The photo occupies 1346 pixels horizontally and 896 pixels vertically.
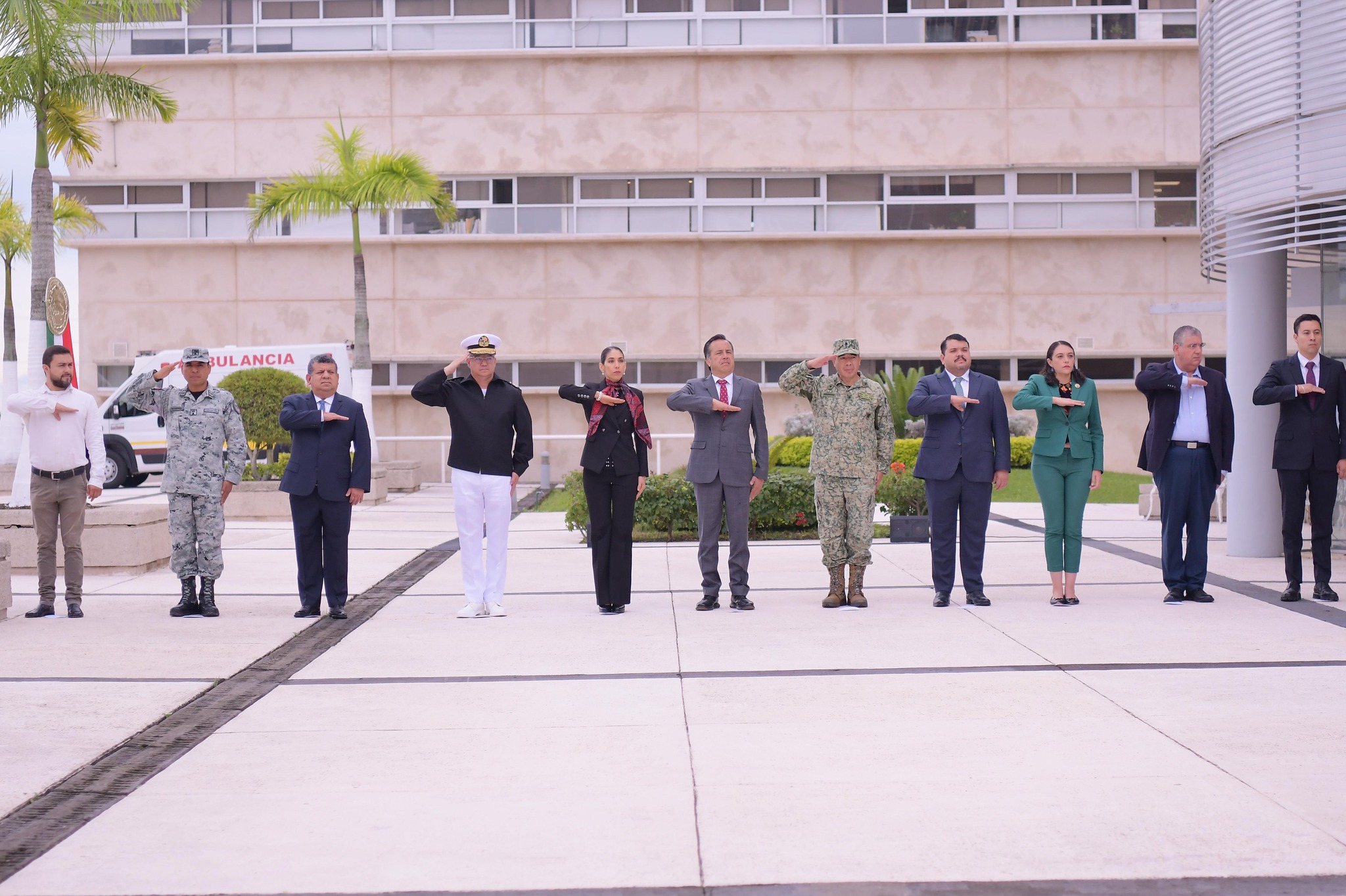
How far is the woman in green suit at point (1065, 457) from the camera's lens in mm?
10148

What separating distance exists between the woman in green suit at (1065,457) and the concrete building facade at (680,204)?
2142cm

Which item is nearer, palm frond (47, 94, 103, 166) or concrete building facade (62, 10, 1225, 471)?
palm frond (47, 94, 103, 166)

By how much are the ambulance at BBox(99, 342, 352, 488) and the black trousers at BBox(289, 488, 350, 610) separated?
57.5 feet

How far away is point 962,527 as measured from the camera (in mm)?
10258

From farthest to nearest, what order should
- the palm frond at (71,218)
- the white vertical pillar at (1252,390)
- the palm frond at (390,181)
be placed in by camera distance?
the palm frond at (71,218), the palm frond at (390,181), the white vertical pillar at (1252,390)

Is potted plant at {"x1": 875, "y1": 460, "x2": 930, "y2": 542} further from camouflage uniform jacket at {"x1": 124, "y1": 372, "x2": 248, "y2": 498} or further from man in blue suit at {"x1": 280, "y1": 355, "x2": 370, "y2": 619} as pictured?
camouflage uniform jacket at {"x1": 124, "y1": 372, "x2": 248, "y2": 498}

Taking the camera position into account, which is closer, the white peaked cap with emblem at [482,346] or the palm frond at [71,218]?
the white peaked cap with emblem at [482,346]

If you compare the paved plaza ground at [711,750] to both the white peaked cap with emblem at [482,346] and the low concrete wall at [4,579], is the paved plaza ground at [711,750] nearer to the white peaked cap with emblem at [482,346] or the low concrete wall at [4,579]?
the low concrete wall at [4,579]

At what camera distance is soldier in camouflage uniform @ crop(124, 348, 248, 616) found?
9.98 m

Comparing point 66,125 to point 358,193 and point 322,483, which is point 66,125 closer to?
point 358,193

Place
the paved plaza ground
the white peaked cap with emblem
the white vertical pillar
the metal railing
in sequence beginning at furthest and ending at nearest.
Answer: the metal railing
the white vertical pillar
the white peaked cap with emblem
the paved plaza ground

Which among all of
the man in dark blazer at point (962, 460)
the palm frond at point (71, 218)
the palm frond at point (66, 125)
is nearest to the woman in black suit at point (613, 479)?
the man in dark blazer at point (962, 460)

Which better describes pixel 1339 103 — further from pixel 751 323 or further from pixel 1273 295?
pixel 751 323

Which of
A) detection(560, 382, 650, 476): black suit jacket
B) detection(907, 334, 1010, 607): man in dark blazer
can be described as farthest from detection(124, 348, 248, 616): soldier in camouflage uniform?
detection(907, 334, 1010, 607): man in dark blazer
